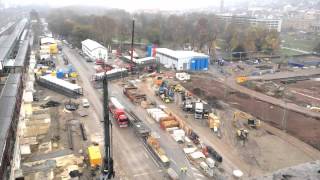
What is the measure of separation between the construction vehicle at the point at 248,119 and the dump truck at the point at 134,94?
27.7ft

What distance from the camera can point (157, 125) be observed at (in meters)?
22.7

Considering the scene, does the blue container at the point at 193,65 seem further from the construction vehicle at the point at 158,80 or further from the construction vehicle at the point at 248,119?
the construction vehicle at the point at 248,119

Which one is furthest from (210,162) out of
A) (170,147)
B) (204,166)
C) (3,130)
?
(3,130)

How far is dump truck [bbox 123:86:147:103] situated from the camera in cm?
2777

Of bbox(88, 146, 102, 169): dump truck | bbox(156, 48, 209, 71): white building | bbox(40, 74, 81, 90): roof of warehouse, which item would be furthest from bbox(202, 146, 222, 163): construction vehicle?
bbox(156, 48, 209, 71): white building

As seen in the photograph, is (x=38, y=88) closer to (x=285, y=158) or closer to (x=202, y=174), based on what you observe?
(x=202, y=174)

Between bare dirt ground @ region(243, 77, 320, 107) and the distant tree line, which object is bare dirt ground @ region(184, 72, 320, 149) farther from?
the distant tree line

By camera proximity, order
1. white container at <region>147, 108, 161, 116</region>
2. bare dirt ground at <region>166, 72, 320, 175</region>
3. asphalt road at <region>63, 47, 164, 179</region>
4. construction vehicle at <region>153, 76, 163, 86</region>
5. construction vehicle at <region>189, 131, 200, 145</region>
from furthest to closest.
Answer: construction vehicle at <region>153, 76, 163, 86</region> → white container at <region>147, 108, 161, 116</region> → construction vehicle at <region>189, 131, 200, 145</region> → bare dirt ground at <region>166, 72, 320, 175</region> → asphalt road at <region>63, 47, 164, 179</region>

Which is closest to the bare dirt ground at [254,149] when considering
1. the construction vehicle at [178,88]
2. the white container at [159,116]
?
the white container at [159,116]

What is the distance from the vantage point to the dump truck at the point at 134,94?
91.1ft

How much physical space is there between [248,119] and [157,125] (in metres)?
6.87

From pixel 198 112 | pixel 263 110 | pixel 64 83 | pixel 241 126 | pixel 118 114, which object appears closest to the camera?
pixel 118 114

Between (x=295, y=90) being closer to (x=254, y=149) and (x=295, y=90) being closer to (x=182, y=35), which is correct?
(x=254, y=149)

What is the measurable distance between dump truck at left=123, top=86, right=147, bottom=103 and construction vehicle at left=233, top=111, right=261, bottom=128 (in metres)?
8.45
